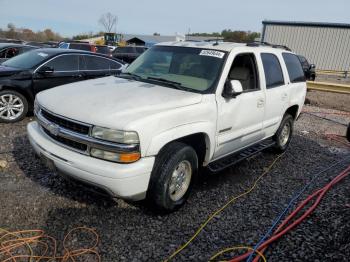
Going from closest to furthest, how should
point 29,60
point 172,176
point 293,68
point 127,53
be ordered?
point 172,176 < point 293,68 < point 29,60 < point 127,53

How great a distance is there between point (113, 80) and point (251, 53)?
2007mm

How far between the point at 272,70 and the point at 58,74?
15.5 feet

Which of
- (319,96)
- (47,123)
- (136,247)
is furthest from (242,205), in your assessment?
(319,96)

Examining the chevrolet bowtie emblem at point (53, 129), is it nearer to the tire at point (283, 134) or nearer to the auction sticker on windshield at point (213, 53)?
the auction sticker on windshield at point (213, 53)

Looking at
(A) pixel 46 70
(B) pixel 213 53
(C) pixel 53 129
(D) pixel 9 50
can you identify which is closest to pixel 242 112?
(B) pixel 213 53

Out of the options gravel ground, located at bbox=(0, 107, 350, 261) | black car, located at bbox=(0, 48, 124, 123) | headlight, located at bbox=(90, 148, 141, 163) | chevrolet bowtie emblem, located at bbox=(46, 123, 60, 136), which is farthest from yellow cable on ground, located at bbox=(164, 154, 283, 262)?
black car, located at bbox=(0, 48, 124, 123)

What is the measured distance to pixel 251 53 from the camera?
4.72 m

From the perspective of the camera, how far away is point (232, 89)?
392cm

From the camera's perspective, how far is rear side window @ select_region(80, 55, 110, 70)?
797cm

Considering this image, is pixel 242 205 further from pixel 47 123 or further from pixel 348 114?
pixel 348 114

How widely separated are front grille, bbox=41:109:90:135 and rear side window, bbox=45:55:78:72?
165 inches

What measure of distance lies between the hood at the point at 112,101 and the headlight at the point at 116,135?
56mm

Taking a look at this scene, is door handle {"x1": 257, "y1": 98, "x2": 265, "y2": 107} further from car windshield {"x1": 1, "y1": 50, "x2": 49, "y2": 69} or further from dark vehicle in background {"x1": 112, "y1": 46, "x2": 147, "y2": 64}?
dark vehicle in background {"x1": 112, "y1": 46, "x2": 147, "y2": 64}

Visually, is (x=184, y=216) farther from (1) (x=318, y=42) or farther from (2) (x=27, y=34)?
(2) (x=27, y=34)
